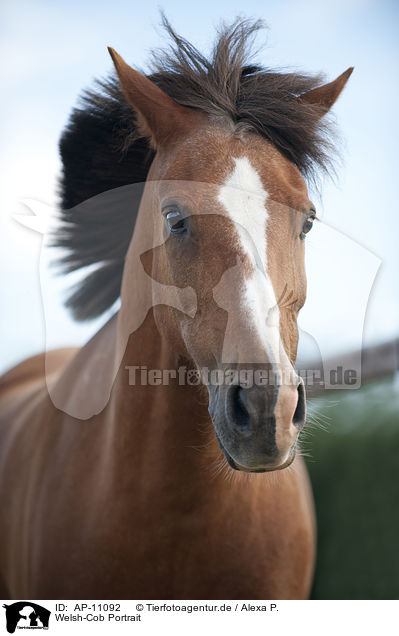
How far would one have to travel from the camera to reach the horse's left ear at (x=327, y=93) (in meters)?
1.53

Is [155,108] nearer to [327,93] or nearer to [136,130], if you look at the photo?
[136,130]

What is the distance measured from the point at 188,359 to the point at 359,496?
2347 mm

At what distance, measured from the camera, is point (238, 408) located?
42.8 inches

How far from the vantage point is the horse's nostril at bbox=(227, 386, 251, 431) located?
41.8 inches

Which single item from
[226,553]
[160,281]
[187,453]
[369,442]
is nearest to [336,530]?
[369,442]

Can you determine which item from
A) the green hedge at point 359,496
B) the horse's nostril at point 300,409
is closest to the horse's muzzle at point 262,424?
the horse's nostril at point 300,409

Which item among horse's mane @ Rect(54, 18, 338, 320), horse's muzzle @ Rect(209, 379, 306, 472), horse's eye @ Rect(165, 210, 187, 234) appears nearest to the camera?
horse's muzzle @ Rect(209, 379, 306, 472)

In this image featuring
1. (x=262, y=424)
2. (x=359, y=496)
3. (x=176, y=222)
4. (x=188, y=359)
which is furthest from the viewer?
(x=359, y=496)

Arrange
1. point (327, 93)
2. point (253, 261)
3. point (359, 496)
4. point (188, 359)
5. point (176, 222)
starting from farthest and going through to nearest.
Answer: point (359, 496), point (327, 93), point (188, 359), point (176, 222), point (253, 261)

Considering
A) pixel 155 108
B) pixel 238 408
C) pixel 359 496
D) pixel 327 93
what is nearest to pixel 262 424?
pixel 238 408

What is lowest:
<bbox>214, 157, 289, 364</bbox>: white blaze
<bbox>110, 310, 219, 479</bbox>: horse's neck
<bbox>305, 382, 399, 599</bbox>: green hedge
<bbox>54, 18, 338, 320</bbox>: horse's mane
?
<bbox>305, 382, 399, 599</bbox>: green hedge

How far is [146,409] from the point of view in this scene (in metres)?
1.49

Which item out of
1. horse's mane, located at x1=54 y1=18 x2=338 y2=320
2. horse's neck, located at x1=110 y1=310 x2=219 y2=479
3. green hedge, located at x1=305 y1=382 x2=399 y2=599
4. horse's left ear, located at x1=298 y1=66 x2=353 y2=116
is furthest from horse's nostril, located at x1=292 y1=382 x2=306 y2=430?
green hedge, located at x1=305 y1=382 x2=399 y2=599

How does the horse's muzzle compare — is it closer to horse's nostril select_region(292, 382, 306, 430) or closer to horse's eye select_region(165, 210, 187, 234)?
horse's nostril select_region(292, 382, 306, 430)
